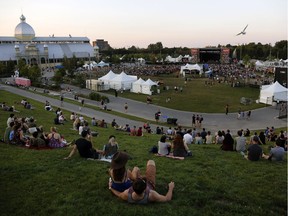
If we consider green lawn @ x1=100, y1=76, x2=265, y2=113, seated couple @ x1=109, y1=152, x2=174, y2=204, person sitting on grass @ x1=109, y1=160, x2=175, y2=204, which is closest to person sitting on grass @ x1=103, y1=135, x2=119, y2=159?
seated couple @ x1=109, y1=152, x2=174, y2=204

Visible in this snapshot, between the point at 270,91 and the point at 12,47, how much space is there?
84.7 m

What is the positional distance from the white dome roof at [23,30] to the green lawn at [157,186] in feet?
323

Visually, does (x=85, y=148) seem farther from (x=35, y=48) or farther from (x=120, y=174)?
(x=35, y=48)

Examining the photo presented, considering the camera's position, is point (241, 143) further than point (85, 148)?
Yes

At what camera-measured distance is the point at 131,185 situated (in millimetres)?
5938

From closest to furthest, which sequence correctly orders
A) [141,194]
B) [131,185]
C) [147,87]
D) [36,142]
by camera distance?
1. [141,194]
2. [131,185]
3. [36,142]
4. [147,87]

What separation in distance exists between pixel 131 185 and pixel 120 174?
35 centimetres

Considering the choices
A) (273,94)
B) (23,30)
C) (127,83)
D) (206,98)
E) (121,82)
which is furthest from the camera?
(23,30)

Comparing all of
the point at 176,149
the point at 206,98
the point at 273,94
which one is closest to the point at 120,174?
the point at 176,149

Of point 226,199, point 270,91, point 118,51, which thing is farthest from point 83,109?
point 118,51

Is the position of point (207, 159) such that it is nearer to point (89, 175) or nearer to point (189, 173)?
point (189, 173)

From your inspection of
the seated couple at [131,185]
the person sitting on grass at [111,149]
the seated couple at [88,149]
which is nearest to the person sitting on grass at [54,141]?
the seated couple at [88,149]

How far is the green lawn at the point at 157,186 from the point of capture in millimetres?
5676

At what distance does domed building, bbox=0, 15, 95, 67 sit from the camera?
90.3 metres
